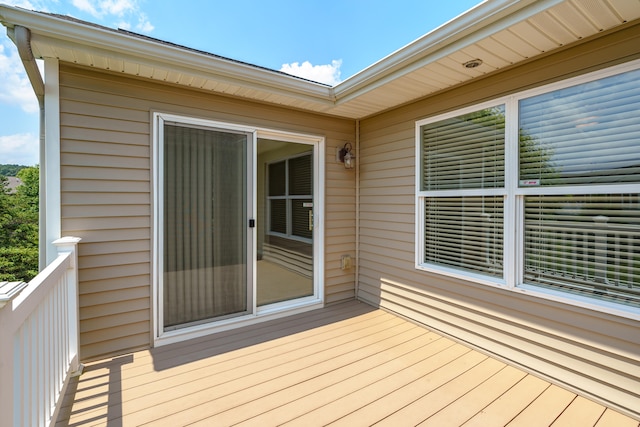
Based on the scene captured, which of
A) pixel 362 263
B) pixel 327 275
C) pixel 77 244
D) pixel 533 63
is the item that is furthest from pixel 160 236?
pixel 533 63

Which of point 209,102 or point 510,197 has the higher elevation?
point 209,102

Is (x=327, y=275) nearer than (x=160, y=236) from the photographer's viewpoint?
No

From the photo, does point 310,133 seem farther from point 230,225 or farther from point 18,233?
point 18,233

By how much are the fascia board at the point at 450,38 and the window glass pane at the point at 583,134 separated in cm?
79

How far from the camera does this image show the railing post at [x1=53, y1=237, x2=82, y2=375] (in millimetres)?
2307

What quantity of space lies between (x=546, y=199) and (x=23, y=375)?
3293 mm

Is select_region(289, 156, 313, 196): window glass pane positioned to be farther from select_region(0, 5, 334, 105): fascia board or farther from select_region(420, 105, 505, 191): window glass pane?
select_region(420, 105, 505, 191): window glass pane

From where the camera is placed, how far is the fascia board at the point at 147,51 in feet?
6.59

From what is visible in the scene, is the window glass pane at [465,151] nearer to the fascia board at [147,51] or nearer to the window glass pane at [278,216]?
the fascia board at [147,51]

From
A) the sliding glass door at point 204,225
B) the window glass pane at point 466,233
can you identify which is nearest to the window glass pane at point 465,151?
the window glass pane at point 466,233

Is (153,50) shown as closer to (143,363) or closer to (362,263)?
(143,363)

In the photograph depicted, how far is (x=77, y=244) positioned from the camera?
253cm

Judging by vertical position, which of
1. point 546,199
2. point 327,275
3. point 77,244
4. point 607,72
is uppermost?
point 607,72

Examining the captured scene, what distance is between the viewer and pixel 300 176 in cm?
387
